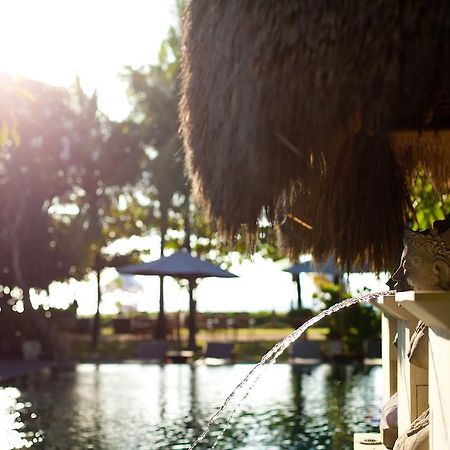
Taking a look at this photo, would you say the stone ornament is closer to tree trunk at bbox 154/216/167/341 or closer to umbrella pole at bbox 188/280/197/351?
umbrella pole at bbox 188/280/197/351

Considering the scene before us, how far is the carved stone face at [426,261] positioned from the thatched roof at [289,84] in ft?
2.51

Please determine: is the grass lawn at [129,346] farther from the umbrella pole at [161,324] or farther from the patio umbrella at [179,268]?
the patio umbrella at [179,268]

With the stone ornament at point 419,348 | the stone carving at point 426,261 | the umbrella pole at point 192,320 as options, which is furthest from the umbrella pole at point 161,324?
the stone carving at point 426,261

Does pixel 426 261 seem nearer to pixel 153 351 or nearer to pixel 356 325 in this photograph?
pixel 153 351

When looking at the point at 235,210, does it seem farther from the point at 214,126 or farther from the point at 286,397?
the point at 286,397

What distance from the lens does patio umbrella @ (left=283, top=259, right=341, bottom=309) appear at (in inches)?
424

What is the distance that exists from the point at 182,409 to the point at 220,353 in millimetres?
9202

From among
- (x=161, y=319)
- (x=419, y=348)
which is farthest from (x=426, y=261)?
(x=161, y=319)

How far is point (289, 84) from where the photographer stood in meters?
6.18

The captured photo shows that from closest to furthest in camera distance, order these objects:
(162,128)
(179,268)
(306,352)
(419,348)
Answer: (419,348), (306,352), (179,268), (162,128)

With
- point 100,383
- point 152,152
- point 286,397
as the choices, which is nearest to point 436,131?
point 286,397

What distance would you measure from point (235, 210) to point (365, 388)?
484 inches

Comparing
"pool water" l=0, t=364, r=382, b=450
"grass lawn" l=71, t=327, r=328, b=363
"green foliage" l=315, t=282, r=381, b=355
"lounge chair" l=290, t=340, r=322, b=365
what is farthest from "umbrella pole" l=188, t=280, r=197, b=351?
"pool water" l=0, t=364, r=382, b=450

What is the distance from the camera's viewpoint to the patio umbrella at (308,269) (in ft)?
35.4
